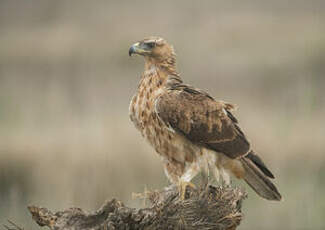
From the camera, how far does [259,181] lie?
689cm

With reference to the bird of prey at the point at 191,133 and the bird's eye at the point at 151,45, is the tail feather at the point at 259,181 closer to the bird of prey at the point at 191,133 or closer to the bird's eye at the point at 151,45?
the bird of prey at the point at 191,133

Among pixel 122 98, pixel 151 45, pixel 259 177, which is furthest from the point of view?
pixel 122 98

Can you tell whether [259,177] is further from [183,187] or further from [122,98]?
[122,98]

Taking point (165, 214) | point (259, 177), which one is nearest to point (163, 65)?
point (259, 177)

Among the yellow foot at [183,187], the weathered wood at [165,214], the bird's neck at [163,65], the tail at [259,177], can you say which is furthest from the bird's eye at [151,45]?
the weathered wood at [165,214]

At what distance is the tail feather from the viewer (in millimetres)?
6859

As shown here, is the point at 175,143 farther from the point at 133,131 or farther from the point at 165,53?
the point at 133,131

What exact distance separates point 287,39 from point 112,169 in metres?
6.69

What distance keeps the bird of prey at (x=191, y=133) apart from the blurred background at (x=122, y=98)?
147 centimetres

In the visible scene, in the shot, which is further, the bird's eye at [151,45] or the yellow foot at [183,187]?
the bird's eye at [151,45]

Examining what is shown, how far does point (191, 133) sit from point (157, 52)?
2.44 feet

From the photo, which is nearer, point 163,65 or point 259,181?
point 259,181

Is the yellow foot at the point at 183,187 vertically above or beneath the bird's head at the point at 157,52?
beneath

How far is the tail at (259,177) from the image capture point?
6863 millimetres
